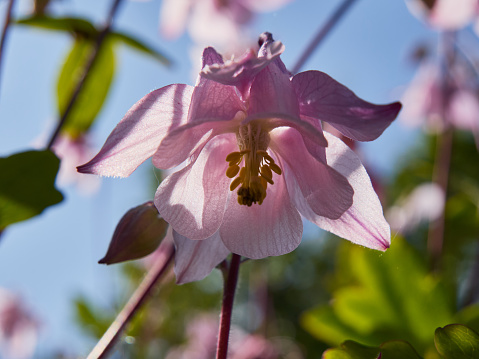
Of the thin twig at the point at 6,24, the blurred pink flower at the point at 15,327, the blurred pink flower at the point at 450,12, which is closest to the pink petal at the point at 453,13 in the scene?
the blurred pink flower at the point at 450,12

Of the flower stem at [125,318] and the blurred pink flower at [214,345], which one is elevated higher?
the flower stem at [125,318]

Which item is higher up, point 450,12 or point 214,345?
point 450,12

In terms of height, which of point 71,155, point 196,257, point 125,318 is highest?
point 196,257

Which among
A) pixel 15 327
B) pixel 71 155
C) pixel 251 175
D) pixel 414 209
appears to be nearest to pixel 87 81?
pixel 71 155

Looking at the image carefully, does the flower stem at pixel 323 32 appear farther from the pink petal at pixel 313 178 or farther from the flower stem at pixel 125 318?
the flower stem at pixel 125 318

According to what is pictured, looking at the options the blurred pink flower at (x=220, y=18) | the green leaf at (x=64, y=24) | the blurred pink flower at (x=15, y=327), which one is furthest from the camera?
the blurred pink flower at (x=15, y=327)

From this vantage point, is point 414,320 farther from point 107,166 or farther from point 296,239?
point 107,166

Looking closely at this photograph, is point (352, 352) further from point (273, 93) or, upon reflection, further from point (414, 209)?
point (414, 209)
